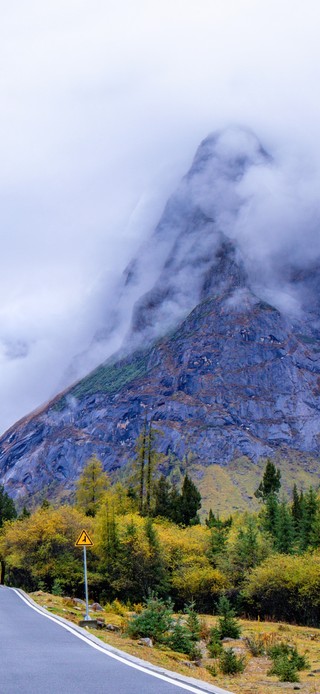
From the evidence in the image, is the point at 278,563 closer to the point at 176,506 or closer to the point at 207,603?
the point at 207,603

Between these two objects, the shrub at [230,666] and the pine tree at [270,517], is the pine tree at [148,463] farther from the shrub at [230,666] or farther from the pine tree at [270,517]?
the shrub at [230,666]

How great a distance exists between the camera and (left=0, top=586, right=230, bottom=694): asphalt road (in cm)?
953

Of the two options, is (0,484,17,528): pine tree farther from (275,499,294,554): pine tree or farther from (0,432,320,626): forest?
(275,499,294,554): pine tree

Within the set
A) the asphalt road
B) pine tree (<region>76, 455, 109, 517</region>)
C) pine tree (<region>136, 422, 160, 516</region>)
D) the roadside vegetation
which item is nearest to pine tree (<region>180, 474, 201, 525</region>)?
pine tree (<region>136, 422, 160, 516</region>)

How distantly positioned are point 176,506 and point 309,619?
4546 cm

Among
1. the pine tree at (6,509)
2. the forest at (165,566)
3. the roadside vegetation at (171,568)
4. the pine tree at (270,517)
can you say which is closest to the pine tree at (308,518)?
the roadside vegetation at (171,568)

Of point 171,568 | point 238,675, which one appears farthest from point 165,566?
point 238,675

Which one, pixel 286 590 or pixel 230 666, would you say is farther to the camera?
pixel 286 590

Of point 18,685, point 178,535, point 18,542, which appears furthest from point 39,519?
point 18,685

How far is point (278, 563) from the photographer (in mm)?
45688

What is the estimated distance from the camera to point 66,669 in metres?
11.5

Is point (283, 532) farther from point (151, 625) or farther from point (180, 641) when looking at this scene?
point (180, 641)

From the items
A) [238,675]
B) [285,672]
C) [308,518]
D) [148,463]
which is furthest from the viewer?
[148,463]

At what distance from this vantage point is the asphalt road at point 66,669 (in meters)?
9.53
